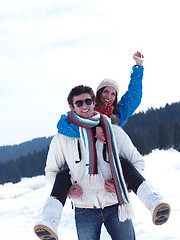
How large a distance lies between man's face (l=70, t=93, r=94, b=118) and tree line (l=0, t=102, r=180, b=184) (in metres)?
32.4

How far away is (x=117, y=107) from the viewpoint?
2789 mm

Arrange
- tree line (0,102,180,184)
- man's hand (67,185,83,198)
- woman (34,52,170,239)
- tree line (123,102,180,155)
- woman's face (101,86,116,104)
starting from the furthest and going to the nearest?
tree line (123,102,180,155)
tree line (0,102,180,184)
woman's face (101,86,116,104)
man's hand (67,185,83,198)
woman (34,52,170,239)

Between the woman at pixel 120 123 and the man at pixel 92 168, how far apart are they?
0.05 m

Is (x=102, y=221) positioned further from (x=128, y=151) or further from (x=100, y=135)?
(x=100, y=135)

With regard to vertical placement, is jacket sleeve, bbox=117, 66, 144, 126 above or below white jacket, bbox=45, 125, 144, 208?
above

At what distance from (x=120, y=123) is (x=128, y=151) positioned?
60 centimetres

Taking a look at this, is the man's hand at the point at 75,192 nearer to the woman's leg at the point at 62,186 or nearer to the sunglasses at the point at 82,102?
the woman's leg at the point at 62,186

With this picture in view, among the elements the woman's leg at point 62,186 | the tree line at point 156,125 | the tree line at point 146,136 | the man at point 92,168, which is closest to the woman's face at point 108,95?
the man at point 92,168

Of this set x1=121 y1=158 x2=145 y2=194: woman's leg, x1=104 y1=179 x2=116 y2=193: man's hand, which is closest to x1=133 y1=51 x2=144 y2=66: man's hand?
x1=121 y1=158 x2=145 y2=194: woman's leg

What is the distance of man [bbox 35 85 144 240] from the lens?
207 cm

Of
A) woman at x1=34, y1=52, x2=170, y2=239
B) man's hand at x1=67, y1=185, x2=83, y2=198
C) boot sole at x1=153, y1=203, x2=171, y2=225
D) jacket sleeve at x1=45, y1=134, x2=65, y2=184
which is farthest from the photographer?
jacket sleeve at x1=45, y1=134, x2=65, y2=184

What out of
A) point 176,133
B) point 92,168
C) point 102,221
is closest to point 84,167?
point 92,168

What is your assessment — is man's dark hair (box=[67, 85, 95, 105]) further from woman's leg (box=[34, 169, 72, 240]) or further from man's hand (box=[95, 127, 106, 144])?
woman's leg (box=[34, 169, 72, 240])

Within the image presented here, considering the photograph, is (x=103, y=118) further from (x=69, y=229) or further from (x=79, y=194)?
(x=69, y=229)
